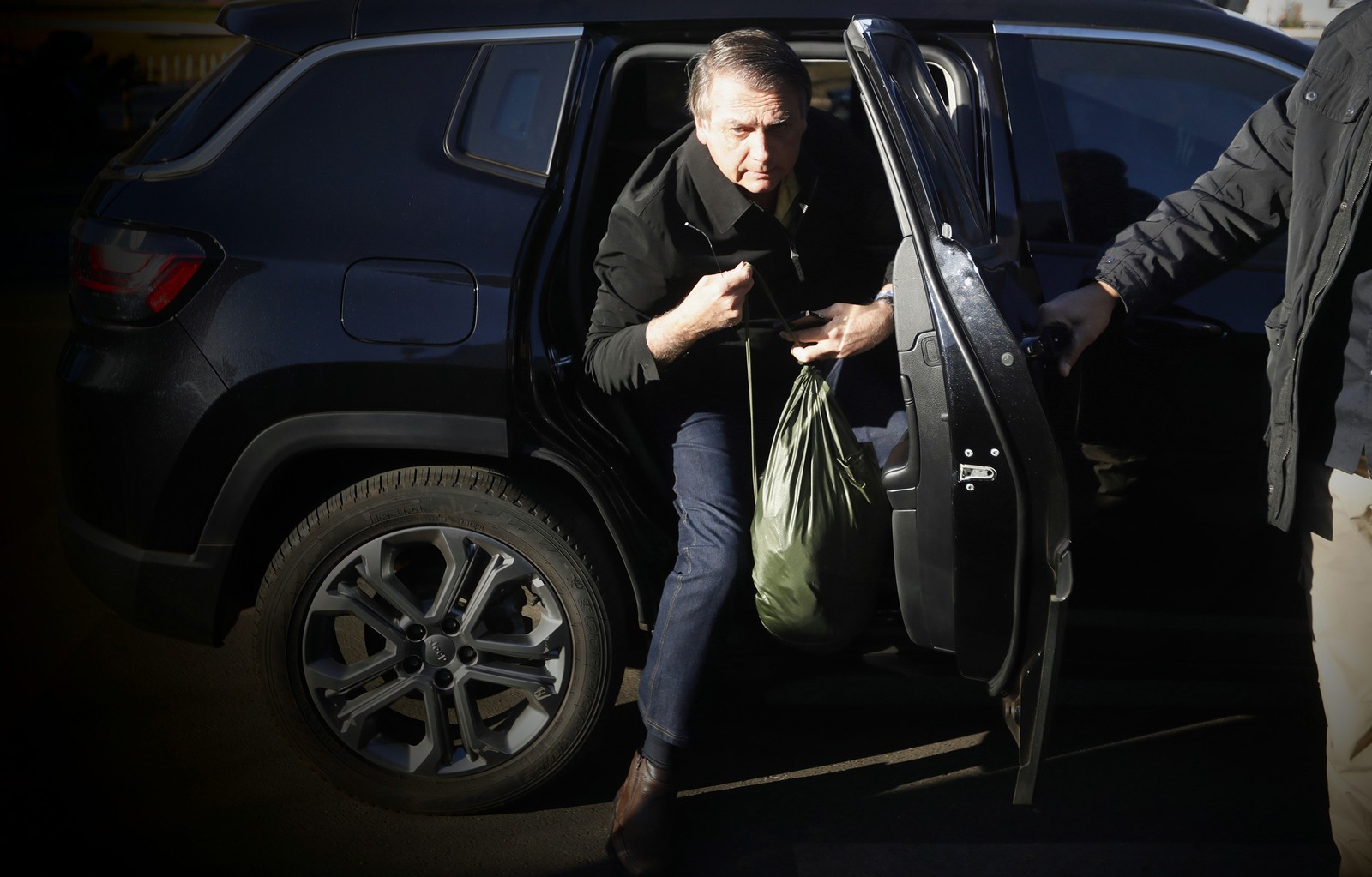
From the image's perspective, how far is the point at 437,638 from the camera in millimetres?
2520

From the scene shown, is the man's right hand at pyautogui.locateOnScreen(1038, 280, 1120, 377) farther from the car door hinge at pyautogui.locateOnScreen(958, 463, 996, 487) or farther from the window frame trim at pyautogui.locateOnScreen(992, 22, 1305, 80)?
the window frame trim at pyautogui.locateOnScreen(992, 22, 1305, 80)

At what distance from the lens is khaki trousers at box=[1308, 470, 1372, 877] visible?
1984mm

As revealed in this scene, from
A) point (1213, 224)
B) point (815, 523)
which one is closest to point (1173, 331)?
point (1213, 224)

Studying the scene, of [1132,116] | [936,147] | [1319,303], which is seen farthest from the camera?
[1132,116]

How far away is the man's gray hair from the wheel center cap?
4.01 ft

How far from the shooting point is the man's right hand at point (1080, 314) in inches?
86.7

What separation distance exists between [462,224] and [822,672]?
3.94 feet

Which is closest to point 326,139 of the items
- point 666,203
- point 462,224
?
point 462,224

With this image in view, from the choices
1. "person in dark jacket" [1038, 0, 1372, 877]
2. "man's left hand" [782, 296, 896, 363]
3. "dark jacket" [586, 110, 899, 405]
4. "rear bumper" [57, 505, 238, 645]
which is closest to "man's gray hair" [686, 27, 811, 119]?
"dark jacket" [586, 110, 899, 405]

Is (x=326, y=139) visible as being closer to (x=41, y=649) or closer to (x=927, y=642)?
(x=927, y=642)

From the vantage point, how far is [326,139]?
7.98 feet

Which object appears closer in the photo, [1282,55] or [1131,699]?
[1282,55]

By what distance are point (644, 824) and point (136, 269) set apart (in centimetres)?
→ 153

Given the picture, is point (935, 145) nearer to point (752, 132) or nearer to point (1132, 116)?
point (752, 132)
